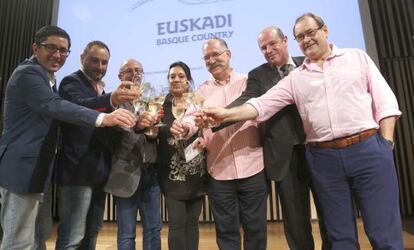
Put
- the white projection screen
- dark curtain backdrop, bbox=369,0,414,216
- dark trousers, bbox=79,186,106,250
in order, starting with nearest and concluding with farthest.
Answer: dark trousers, bbox=79,186,106,250 < the white projection screen < dark curtain backdrop, bbox=369,0,414,216

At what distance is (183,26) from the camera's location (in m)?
3.79

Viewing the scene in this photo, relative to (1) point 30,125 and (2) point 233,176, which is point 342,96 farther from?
(1) point 30,125

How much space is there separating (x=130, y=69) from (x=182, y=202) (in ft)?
2.79

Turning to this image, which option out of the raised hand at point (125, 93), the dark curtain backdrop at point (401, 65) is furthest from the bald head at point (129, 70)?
the dark curtain backdrop at point (401, 65)

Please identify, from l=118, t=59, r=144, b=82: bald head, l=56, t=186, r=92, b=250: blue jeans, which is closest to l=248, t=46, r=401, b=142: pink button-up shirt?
l=118, t=59, r=144, b=82: bald head

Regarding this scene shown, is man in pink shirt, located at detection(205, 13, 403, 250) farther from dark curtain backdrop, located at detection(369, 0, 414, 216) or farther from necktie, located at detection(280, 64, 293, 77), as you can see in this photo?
dark curtain backdrop, located at detection(369, 0, 414, 216)

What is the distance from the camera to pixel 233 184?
5.75 ft

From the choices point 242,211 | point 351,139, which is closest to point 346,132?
point 351,139

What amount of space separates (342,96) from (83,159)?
1331 mm

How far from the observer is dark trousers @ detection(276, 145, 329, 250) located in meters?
1.70

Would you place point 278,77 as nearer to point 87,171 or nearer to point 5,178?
point 87,171

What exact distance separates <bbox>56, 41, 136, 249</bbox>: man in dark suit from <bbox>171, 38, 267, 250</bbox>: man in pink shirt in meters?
0.50

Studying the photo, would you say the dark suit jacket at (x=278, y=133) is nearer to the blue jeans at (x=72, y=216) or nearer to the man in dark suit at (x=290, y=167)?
the man in dark suit at (x=290, y=167)

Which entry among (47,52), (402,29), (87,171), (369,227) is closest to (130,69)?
(47,52)
